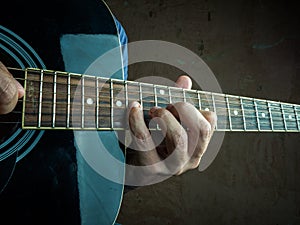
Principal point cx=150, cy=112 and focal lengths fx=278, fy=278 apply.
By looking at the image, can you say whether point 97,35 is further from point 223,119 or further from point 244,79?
point 244,79

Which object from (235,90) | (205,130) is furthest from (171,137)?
(235,90)

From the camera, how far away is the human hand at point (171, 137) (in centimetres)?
64

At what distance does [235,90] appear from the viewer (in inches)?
63.5

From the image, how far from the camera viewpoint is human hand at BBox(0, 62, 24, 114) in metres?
0.43

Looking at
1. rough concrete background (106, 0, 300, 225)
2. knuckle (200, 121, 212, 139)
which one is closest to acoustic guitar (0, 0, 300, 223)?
knuckle (200, 121, 212, 139)

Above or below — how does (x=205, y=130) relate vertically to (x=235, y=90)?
below

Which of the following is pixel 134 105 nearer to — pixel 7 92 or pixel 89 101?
pixel 89 101

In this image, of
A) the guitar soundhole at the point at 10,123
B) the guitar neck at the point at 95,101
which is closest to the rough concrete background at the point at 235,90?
the guitar neck at the point at 95,101

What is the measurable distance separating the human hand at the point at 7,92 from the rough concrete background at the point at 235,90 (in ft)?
3.46

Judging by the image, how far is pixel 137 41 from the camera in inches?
57.8

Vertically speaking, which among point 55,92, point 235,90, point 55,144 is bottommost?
point 55,144

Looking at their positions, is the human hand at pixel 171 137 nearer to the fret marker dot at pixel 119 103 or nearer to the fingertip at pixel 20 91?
the fret marker dot at pixel 119 103

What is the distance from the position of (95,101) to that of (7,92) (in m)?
0.19

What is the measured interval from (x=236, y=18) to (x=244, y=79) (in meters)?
0.36
